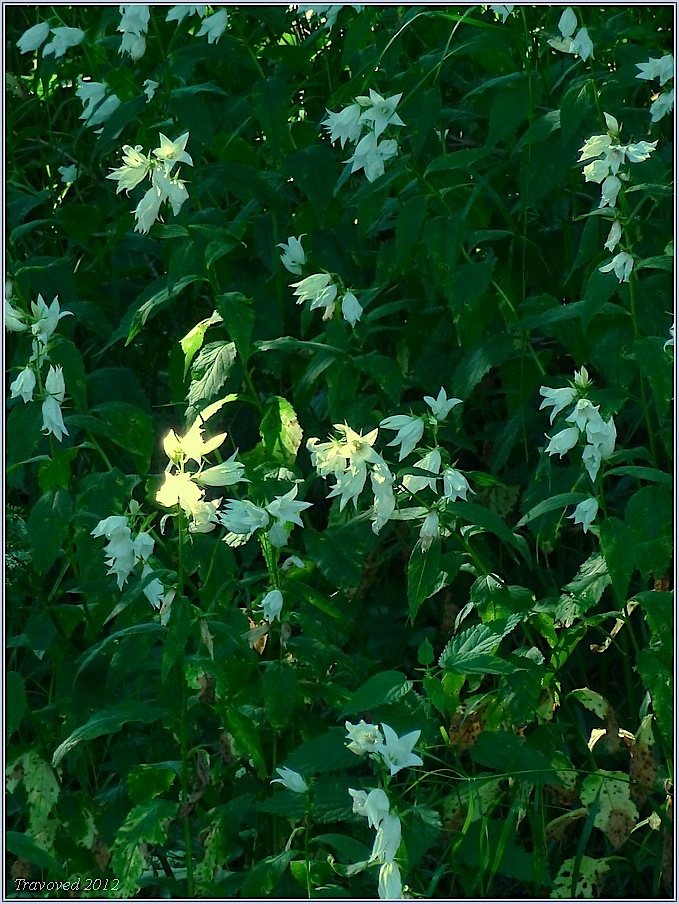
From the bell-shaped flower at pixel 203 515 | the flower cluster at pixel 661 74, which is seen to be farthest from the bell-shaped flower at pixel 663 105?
the bell-shaped flower at pixel 203 515

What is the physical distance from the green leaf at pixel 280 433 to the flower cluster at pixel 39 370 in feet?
1.06

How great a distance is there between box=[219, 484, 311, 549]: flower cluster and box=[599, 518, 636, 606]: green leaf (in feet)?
1.39

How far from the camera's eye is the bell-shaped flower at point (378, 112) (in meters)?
1.84

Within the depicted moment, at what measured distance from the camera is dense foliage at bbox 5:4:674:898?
1613 millimetres

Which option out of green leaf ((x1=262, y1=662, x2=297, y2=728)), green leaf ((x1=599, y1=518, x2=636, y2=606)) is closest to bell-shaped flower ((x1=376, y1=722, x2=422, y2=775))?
green leaf ((x1=262, y1=662, x2=297, y2=728))

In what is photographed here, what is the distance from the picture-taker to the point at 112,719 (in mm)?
1613

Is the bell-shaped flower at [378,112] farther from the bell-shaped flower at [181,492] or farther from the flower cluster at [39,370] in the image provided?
the bell-shaped flower at [181,492]

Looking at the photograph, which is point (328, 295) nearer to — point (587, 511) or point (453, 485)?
point (453, 485)

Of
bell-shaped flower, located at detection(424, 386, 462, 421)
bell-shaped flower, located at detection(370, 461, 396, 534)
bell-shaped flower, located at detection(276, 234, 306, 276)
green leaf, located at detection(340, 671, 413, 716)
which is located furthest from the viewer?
bell-shaped flower, located at detection(276, 234, 306, 276)

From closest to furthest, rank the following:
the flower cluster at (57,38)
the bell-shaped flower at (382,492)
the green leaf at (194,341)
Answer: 1. the bell-shaped flower at (382,492)
2. the green leaf at (194,341)
3. the flower cluster at (57,38)

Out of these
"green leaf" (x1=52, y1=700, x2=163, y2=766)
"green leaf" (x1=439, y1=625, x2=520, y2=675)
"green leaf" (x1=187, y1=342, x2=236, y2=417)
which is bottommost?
"green leaf" (x1=52, y1=700, x2=163, y2=766)

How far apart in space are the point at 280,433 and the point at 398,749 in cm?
61

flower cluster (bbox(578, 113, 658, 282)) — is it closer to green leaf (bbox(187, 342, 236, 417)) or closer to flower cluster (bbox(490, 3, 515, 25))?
flower cluster (bbox(490, 3, 515, 25))

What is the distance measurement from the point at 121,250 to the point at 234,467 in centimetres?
108
